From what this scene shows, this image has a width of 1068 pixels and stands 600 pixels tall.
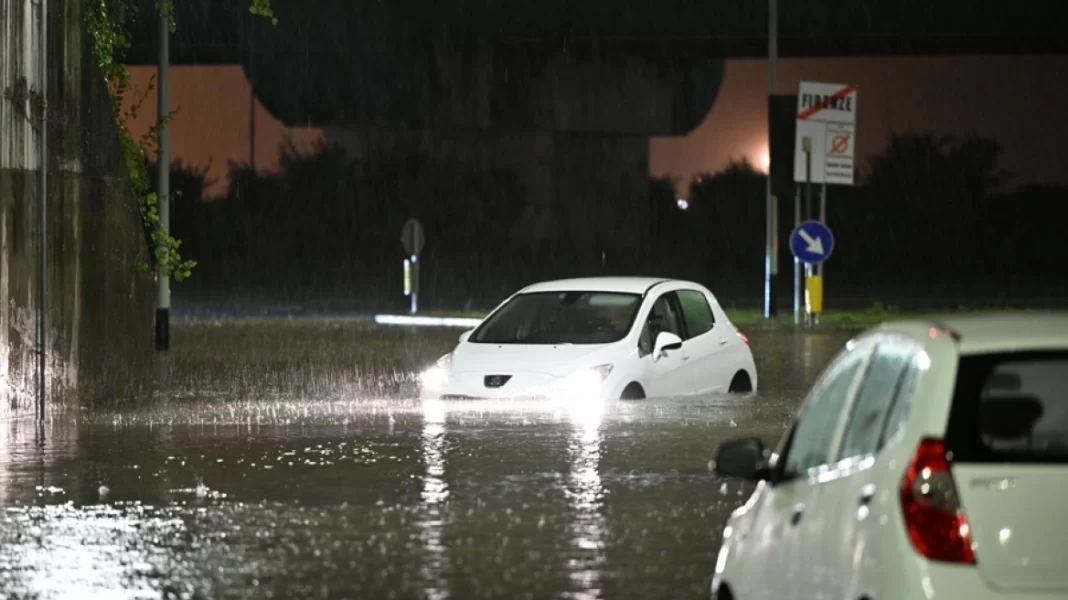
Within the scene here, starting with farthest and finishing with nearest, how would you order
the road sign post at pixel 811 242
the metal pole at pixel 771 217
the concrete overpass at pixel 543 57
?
the concrete overpass at pixel 543 57 → the metal pole at pixel 771 217 → the road sign post at pixel 811 242

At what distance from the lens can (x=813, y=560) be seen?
6152mm

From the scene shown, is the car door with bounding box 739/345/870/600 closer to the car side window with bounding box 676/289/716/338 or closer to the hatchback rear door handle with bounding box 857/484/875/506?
the hatchback rear door handle with bounding box 857/484/875/506

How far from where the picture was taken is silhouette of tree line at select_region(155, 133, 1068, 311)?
219ft

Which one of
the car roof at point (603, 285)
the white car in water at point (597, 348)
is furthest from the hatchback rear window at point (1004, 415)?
the car roof at point (603, 285)

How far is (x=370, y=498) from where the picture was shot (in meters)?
12.9

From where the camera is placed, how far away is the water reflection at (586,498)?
9906 millimetres

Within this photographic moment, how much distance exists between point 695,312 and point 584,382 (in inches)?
79.1

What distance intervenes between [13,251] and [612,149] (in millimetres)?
36921

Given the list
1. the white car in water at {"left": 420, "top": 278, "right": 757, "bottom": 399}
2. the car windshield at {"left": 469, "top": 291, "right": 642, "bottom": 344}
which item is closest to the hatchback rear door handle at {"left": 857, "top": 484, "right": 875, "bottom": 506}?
the white car in water at {"left": 420, "top": 278, "right": 757, "bottom": 399}

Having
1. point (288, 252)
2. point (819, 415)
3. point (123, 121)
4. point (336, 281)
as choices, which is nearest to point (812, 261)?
point (123, 121)

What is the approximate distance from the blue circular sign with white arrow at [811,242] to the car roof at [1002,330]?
30472mm

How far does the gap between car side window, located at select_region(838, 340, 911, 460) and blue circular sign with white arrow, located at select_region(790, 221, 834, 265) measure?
30641mm

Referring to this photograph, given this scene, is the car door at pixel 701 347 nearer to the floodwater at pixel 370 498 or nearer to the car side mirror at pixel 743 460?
the floodwater at pixel 370 498

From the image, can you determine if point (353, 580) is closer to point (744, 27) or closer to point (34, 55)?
point (34, 55)
